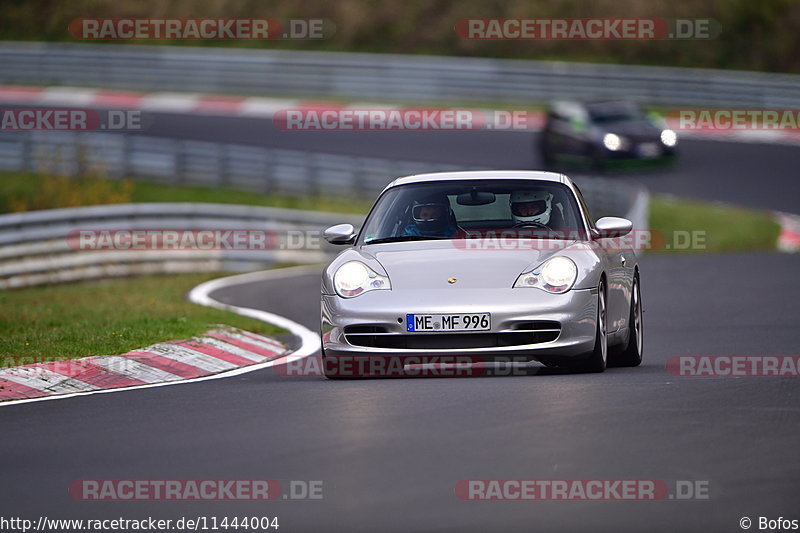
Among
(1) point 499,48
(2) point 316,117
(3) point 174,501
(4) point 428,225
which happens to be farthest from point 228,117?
(3) point 174,501

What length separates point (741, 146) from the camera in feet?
119

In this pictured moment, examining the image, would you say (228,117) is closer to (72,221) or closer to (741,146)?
(741,146)

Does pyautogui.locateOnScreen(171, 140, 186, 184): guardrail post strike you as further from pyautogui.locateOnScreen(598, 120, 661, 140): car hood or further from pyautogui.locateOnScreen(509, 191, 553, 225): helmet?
pyautogui.locateOnScreen(509, 191, 553, 225): helmet

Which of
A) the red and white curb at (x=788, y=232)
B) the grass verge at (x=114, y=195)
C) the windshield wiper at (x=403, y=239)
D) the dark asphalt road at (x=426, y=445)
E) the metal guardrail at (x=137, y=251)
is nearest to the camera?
the dark asphalt road at (x=426, y=445)

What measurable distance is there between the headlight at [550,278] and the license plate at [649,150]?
962 inches

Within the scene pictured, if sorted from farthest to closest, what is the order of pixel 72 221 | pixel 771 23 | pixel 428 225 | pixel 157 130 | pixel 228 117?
1. pixel 771 23
2. pixel 228 117
3. pixel 157 130
4. pixel 72 221
5. pixel 428 225

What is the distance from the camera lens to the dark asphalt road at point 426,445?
6305mm

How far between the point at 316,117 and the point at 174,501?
1344 inches

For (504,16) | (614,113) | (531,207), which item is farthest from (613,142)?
(531,207)

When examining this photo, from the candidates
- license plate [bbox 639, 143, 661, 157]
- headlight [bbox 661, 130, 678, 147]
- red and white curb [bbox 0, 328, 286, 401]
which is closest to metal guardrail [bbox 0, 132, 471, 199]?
license plate [bbox 639, 143, 661, 157]

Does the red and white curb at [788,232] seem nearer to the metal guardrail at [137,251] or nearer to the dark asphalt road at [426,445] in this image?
the metal guardrail at [137,251]

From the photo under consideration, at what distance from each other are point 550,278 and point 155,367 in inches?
124

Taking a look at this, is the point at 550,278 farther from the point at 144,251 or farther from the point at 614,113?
the point at 614,113

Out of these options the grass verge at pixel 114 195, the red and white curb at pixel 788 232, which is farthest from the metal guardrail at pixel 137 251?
the red and white curb at pixel 788 232
